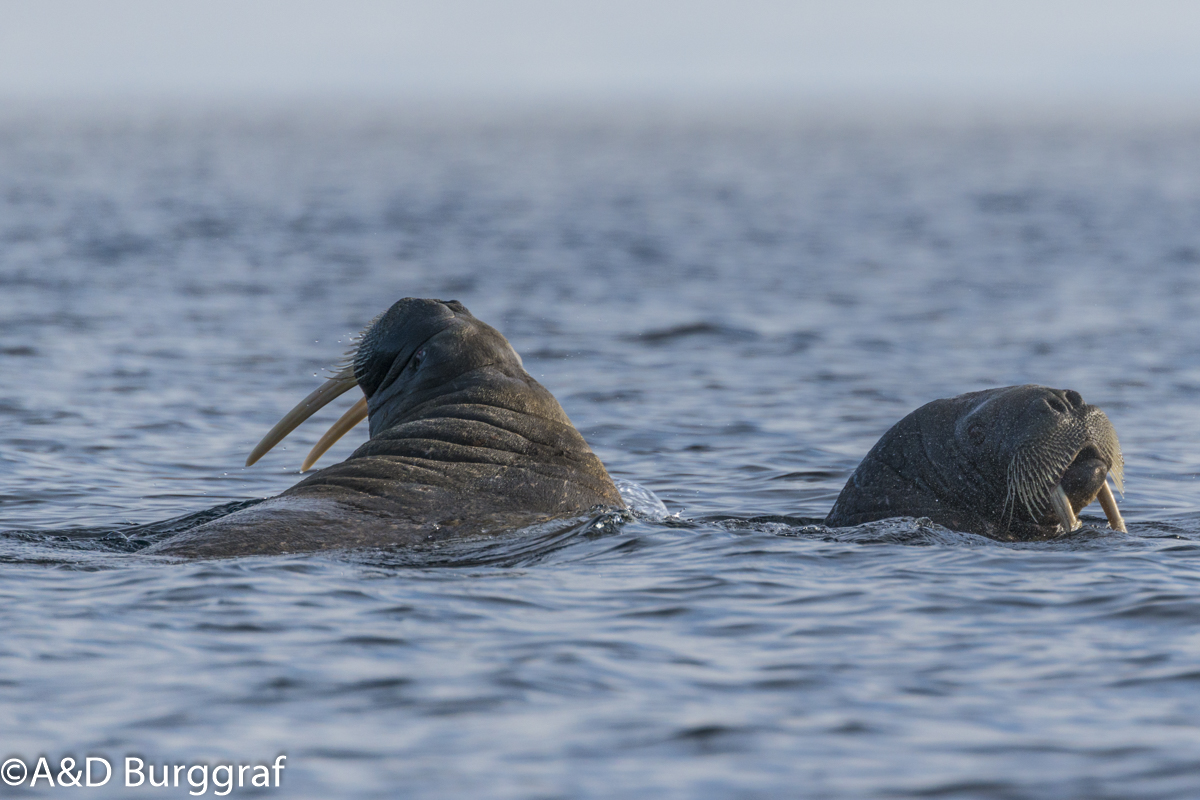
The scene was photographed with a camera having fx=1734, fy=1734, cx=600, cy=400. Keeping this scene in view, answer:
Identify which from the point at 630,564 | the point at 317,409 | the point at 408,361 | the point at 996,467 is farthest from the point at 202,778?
the point at 996,467

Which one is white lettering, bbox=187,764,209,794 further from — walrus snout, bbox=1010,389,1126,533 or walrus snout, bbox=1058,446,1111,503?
walrus snout, bbox=1058,446,1111,503

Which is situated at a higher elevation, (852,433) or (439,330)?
(439,330)

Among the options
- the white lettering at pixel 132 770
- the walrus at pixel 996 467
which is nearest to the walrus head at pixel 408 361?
the walrus at pixel 996 467

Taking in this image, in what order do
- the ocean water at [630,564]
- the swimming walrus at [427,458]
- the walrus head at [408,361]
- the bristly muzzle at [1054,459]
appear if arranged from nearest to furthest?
the ocean water at [630,564]
the swimming walrus at [427,458]
the bristly muzzle at [1054,459]
the walrus head at [408,361]

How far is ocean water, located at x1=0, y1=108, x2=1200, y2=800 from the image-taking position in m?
6.00

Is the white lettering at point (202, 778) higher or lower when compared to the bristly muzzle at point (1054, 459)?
lower

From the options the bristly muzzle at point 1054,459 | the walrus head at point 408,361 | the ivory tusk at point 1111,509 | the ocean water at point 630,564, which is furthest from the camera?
the walrus head at point 408,361

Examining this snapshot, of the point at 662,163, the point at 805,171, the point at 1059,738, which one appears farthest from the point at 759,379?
the point at 662,163

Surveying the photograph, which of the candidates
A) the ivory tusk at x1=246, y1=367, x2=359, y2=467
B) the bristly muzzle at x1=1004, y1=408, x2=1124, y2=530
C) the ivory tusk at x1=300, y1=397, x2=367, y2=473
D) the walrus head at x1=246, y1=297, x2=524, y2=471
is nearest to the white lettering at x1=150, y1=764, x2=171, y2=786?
the walrus head at x1=246, y1=297, x2=524, y2=471

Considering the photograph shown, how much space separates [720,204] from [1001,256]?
2152 centimetres

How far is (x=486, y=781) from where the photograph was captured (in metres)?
5.67

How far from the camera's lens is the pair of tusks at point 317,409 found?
33.9ft

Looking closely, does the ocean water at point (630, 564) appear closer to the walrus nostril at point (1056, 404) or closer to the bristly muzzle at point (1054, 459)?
the bristly muzzle at point (1054, 459)

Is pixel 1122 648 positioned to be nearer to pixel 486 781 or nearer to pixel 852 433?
pixel 486 781
